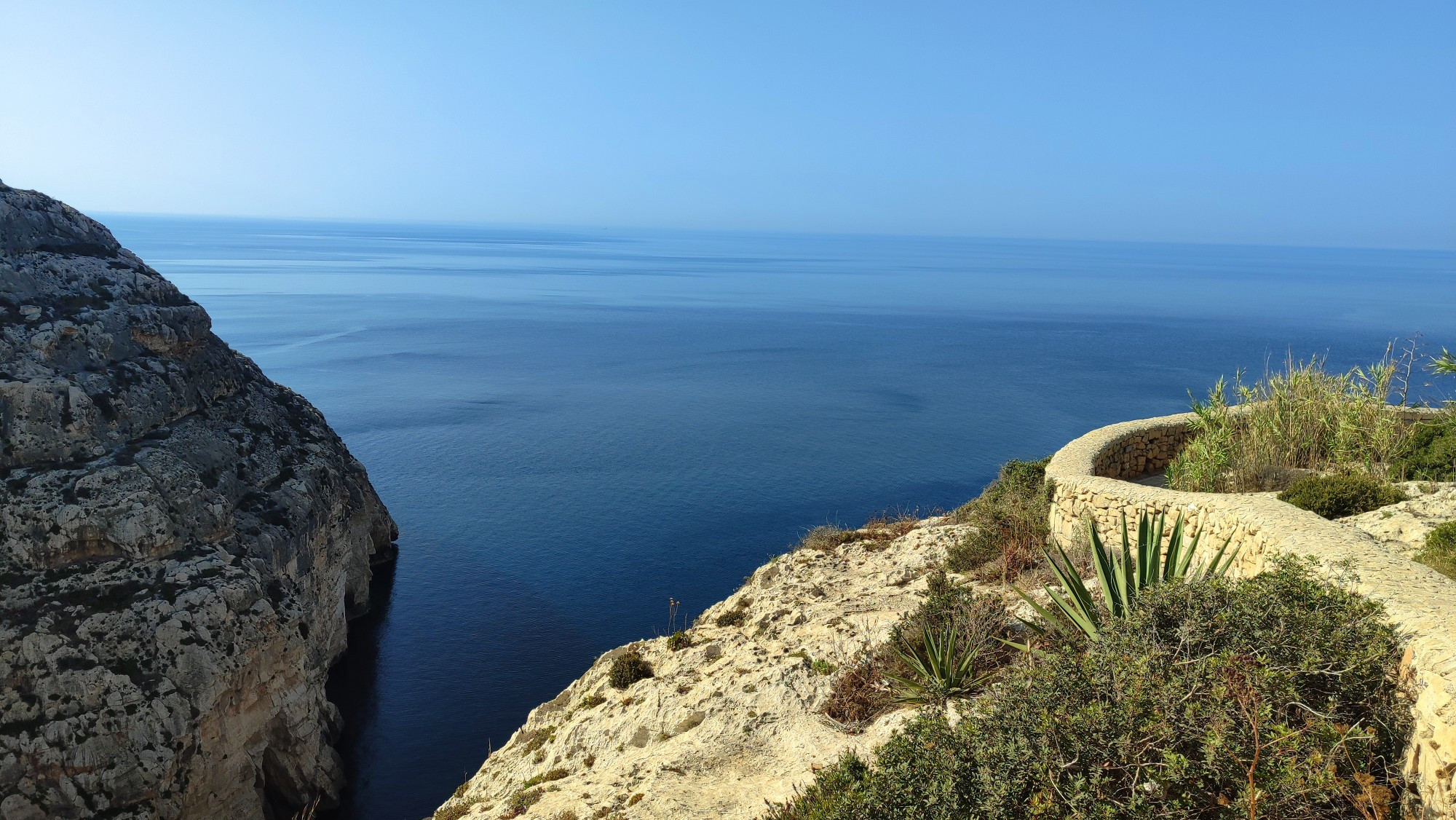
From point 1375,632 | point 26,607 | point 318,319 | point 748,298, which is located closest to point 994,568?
point 1375,632

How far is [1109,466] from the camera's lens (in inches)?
574

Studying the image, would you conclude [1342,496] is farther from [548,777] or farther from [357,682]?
[357,682]

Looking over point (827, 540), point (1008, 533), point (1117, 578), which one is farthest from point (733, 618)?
point (1117, 578)

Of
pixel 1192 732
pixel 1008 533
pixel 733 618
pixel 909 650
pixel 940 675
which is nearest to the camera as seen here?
pixel 1192 732

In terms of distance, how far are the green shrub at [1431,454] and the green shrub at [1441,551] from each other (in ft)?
12.0

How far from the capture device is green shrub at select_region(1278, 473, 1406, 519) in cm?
1113

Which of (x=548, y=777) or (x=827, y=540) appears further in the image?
(x=827, y=540)

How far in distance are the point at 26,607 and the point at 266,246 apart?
18372cm

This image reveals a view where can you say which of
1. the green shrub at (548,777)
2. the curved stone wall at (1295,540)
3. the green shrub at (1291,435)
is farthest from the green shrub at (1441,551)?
the green shrub at (548,777)

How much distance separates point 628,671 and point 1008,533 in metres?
6.60

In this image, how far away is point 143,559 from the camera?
15.9 metres

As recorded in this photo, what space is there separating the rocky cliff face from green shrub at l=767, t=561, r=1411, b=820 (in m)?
13.3

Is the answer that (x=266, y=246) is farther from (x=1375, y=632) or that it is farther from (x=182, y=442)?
(x=1375, y=632)

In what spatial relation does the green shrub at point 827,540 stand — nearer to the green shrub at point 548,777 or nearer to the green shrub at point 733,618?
the green shrub at point 733,618
